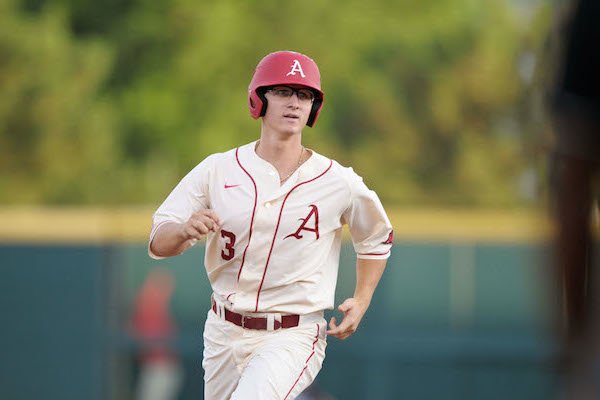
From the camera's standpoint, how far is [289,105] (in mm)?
4578

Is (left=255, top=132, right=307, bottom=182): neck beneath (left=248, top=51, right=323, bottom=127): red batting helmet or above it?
beneath

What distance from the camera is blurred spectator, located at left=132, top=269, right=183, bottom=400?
15039 mm

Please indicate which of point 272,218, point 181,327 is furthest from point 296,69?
point 181,327

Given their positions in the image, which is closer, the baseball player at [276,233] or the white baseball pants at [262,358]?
the white baseball pants at [262,358]

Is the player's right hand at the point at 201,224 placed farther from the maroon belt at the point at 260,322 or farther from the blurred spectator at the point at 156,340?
the blurred spectator at the point at 156,340

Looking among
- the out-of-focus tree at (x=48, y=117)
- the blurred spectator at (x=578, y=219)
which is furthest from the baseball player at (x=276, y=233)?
the out-of-focus tree at (x=48, y=117)

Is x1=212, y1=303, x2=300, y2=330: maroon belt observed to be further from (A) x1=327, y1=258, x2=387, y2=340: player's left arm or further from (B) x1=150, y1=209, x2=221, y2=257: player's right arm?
(B) x1=150, y1=209, x2=221, y2=257: player's right arm

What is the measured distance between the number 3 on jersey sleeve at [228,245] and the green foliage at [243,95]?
2114cm

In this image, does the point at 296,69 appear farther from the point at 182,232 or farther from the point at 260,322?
the point at 260,322

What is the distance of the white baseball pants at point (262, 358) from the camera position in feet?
14.7

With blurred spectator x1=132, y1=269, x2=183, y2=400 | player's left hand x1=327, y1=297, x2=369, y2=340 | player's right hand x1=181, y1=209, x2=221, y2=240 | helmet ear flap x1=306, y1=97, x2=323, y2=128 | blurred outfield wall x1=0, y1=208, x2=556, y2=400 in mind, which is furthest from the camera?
blurred spectator x1=132, y1=269, x2=183, y2=400

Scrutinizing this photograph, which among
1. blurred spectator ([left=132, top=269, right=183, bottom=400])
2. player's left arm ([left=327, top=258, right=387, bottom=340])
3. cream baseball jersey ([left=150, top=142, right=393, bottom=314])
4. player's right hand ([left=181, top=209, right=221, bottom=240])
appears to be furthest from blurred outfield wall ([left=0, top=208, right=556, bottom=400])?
player's right hand ([left=181, top=209, right=221, bottom=240])

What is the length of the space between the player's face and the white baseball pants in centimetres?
67

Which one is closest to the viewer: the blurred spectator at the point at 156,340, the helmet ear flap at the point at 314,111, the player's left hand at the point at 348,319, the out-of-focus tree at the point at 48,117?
the player's left hand at the point at 348,319
